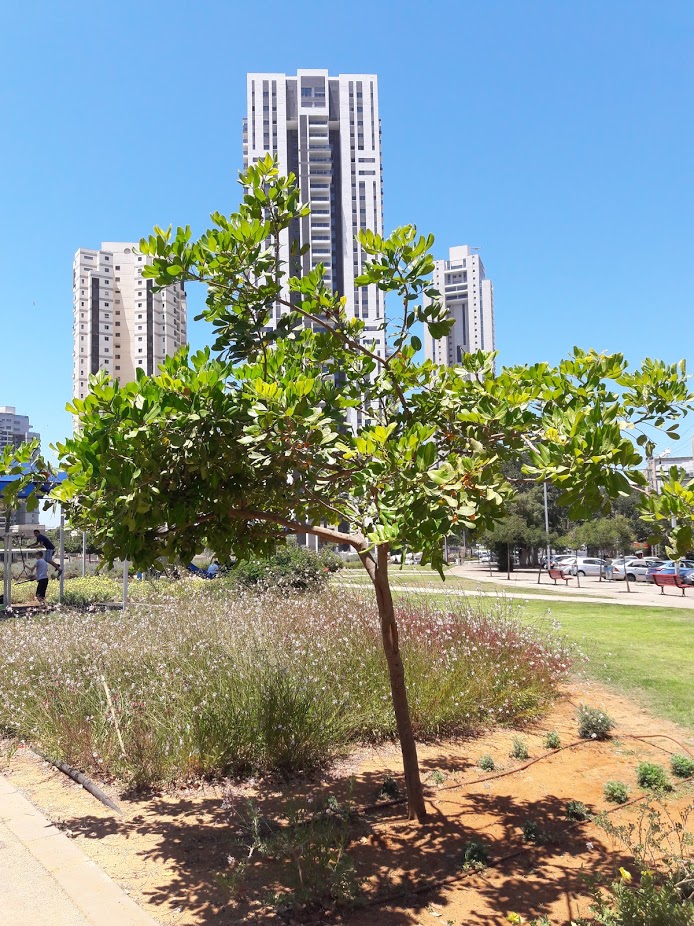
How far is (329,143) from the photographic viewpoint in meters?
109

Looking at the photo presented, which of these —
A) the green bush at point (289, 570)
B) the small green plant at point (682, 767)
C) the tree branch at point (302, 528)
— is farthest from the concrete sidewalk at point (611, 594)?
the tree branch at point (302, 528)

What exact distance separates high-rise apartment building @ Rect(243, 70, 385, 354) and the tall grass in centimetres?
10064

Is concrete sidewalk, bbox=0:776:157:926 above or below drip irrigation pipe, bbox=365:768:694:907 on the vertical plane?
above

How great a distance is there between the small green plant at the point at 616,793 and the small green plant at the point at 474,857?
51.0 inches

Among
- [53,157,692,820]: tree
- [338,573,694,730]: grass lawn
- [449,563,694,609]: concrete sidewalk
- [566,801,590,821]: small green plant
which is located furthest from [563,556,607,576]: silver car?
[53,157,692,820]: tree

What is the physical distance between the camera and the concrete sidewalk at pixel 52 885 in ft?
10.2

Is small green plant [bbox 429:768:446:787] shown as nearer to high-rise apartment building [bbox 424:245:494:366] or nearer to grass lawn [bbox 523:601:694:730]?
grass lawn [bbox 523:601:694:730]

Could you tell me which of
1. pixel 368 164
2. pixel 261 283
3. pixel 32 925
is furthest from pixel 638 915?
pixel 368 164

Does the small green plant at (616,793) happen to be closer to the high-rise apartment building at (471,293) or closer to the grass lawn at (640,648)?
the grass lawn at (640,648)

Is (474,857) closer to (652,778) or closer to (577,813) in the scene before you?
(577,813)

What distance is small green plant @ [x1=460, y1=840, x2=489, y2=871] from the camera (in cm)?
364

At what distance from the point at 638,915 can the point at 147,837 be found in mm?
2825

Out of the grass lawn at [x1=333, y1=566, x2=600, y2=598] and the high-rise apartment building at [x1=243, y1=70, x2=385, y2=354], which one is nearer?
the grass lawn at [x1=333, y1=566, x2=600, y2=598]

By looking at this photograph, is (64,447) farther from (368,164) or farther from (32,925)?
(368,164)
